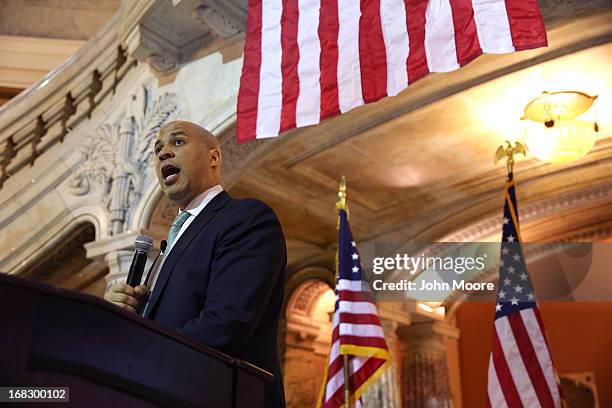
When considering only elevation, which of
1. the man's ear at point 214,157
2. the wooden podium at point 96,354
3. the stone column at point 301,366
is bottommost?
the wooden podium at point 96,354

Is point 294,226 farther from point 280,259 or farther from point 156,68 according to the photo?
point 280,259

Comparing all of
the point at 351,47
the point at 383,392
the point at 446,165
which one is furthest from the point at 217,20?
the point at 383,392

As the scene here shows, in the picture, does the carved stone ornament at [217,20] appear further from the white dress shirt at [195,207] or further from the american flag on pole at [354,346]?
the white dress shirt at [195,207]

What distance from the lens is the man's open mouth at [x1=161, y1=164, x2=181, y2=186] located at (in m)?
1.99

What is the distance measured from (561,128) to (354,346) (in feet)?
8.76

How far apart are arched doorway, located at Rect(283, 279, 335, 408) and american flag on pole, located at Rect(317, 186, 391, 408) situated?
2.54 m

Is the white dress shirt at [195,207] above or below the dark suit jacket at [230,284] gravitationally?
above

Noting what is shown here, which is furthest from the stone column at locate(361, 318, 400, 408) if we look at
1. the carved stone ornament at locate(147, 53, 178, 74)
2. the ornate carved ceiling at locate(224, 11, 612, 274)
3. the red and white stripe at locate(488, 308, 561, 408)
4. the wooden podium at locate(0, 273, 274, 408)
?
A: the wooden podium at locate(0, 273, 274, 408)

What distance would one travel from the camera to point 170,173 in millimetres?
2025

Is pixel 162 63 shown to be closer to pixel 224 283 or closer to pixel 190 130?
pixel 190 130

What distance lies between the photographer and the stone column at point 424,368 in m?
9.15

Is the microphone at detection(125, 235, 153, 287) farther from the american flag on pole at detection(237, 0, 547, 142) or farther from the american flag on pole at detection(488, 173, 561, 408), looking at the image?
the american flag on pole at detection(488, 173, 561, 408)

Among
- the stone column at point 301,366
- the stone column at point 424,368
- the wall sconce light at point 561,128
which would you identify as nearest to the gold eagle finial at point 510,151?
the wall sconce light at point 561,128

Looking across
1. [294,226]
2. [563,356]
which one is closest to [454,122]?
[294,226]
